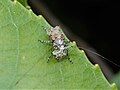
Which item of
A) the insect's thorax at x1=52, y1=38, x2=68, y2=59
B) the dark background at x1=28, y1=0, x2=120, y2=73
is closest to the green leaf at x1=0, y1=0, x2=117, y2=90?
the insect's thorax at x1=52, y1=38, x2=68, y2=59

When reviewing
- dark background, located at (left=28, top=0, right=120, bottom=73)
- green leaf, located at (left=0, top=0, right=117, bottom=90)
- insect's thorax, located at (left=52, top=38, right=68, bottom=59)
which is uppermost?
green leaf, located at (left=0, top=0, right=117, bottom=90)

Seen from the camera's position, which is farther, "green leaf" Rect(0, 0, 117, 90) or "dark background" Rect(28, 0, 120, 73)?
"dark background" Rect(28, 0, 120, 73)

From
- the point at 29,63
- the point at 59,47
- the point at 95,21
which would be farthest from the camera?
the point at 95,21

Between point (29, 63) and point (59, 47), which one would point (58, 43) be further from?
point (29, 63)

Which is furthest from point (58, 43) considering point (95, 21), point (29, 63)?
point (95, 21)

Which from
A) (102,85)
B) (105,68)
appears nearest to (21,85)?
(102,85)

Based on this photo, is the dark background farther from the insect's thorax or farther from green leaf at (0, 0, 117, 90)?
green leaf at (0, 0, 117, 90)
